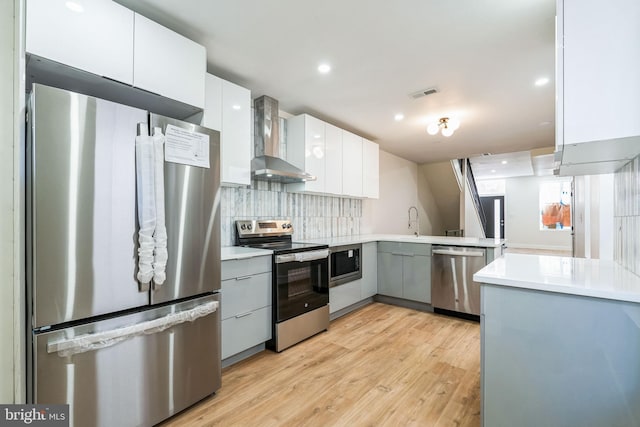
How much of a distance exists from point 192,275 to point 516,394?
178cm

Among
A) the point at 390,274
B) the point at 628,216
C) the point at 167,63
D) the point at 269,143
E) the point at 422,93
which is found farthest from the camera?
the point at 390,274

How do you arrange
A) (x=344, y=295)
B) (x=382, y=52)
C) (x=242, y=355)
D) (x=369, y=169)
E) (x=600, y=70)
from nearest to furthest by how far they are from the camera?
1. (x=600, y=70)
2. (x=382, y=52)
3. (x=242, y=355)
4. (x=344, y=295)
5. (x=369, y=169)

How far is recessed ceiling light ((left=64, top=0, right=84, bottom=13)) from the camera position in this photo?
142cm

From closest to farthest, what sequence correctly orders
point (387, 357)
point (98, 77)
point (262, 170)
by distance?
point (98, 77) → point (387, 357) → point (262, 170)

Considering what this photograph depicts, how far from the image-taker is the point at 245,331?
7.56ft

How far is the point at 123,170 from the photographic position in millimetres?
1455

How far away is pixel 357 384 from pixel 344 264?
4.87ft

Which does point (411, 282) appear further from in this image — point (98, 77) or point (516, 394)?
point (98, 77)

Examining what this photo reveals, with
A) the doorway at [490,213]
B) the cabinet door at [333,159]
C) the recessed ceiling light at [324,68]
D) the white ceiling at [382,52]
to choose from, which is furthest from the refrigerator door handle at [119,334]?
the doorway at [490,213]

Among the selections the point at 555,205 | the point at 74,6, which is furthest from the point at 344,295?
the point at 555,205

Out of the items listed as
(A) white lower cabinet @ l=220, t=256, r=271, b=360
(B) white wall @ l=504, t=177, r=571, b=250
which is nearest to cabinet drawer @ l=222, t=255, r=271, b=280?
(A) white lower cabinet @ l=220, t=256, r=271, b=360

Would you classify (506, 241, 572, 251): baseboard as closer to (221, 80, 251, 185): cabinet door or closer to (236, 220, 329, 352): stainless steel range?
(236, 220, 329, 352): stainless steel range

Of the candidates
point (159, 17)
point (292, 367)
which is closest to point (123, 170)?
point (159, 17)

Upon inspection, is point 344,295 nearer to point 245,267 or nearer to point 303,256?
point 303,256
